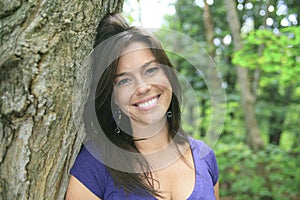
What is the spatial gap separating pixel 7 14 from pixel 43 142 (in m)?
0.47

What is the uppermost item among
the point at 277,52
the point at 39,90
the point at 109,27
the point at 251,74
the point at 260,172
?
the point at 109,27

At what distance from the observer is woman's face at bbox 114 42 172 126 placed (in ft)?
5.01

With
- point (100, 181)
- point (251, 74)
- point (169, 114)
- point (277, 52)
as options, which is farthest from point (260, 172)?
point (100, 181)

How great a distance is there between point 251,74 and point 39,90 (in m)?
5.97

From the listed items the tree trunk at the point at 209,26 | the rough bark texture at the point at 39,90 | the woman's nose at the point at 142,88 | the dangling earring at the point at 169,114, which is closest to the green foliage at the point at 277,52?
the dangling earring at the point at 169,114

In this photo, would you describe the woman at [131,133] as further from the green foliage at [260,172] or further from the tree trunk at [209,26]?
the tree trunk at [209,26]

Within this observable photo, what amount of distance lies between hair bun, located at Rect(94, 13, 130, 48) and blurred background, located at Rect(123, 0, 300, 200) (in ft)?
3.38

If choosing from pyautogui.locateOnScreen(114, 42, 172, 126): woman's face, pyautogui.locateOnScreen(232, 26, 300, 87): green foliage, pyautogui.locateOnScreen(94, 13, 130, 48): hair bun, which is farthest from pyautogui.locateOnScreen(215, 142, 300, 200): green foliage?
pyautogui.locateOnScreen(94, 13, 130, 48): hair bun

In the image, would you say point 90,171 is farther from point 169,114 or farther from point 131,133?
point 169,114

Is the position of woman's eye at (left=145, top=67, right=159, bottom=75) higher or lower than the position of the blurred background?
higher

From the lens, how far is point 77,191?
1411mm

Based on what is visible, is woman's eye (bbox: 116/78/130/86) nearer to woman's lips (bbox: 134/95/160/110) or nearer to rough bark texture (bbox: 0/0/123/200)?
woman's lips (bbox: 134/95/160/110)

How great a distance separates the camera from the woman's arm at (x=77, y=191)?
1.40 meters

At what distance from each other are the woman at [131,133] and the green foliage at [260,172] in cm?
309
